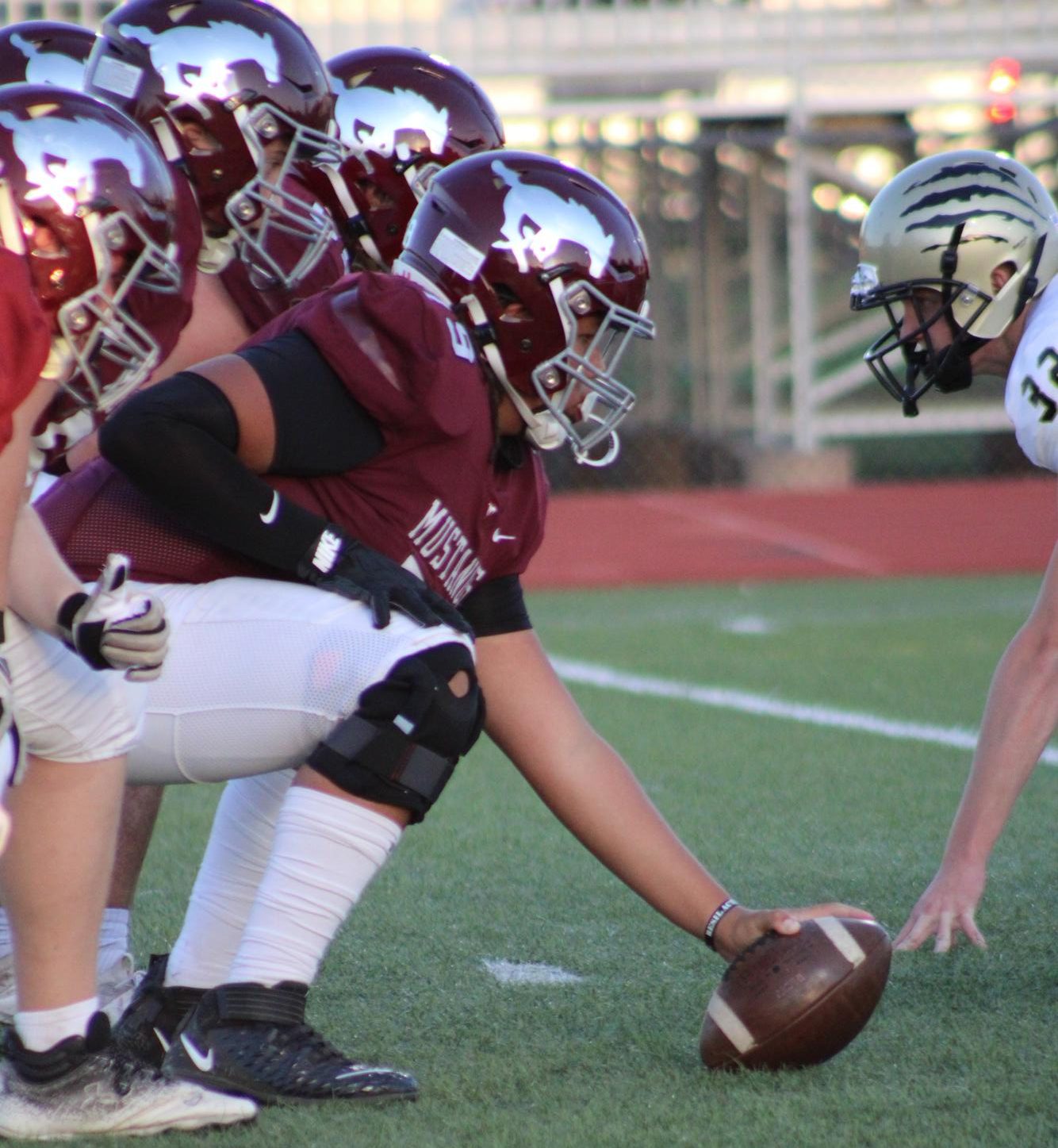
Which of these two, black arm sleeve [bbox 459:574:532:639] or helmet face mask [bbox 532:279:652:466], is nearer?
helmet face mask [bbox 532:279:652:466]

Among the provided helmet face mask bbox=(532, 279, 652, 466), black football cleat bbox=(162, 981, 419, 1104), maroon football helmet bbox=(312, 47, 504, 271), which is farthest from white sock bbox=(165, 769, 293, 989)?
maroon football helmet bbox=(312, 47, 504, 271)

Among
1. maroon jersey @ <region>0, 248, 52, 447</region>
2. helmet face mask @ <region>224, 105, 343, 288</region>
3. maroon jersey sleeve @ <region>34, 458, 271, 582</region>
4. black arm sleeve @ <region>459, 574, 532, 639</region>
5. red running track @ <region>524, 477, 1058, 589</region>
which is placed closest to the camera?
maroon jersey @ <region>0, 248, 52, 447</region>

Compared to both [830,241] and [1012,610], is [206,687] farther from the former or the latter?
[830,241]

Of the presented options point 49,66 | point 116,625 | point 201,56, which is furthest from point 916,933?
point 49,66

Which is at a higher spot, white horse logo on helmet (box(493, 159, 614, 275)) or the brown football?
white horse logo on helmet (box(493, 159, 614, 275))

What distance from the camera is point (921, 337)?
10.7 feet

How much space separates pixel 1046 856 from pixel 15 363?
2.46 meters

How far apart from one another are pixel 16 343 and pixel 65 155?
0.41 meters

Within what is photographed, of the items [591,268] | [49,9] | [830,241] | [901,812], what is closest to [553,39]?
[830,241]

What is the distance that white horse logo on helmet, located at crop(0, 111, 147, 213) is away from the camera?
7.48 ft

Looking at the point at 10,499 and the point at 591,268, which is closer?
the point at 10,499

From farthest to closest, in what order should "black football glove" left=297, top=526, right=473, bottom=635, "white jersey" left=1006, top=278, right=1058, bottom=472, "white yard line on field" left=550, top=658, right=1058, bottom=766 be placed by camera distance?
"white yard line on field" left=550, top=658, right=1058, bottom=766, "white jersey" left=1006, top=278, right=1058, bottom=472, "black football glove" left=297, top=526, right=473, bottom=635

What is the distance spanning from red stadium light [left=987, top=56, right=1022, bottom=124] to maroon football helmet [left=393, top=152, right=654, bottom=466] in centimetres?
923

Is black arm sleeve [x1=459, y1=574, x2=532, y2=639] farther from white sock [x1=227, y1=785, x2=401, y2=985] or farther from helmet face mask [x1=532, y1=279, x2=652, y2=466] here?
white sock [x1=227, y1=785, x2=401, y2=985]
